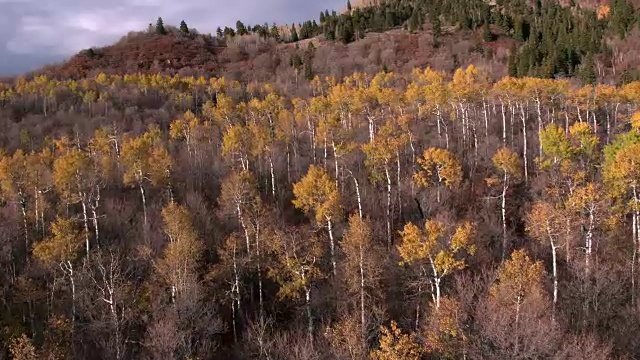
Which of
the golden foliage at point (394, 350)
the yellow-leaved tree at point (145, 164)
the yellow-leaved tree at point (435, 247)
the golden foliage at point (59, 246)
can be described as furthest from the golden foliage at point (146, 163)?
the golden foliage at point (394, 350)

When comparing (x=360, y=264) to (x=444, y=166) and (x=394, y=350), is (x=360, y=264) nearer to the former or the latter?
(x=394, y=350)

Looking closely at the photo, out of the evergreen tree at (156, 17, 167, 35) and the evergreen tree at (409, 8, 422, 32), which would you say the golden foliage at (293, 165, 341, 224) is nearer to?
the evergreen tree at (409, 8, 422, 32)

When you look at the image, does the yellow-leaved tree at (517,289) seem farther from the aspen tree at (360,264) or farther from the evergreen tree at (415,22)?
the evergreen tree at (415,22)

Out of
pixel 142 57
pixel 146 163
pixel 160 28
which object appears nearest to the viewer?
pixel 146 163

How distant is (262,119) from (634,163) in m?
47.8

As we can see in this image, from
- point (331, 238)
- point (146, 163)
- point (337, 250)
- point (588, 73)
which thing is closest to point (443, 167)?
point (337, 250)

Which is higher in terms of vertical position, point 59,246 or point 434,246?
point 59,246

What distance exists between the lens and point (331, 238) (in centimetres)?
3450

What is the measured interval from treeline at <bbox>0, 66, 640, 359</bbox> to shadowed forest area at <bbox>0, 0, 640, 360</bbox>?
7.6 inches

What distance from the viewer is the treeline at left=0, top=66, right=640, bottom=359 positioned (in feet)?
83.9

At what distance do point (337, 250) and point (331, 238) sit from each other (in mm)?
2784

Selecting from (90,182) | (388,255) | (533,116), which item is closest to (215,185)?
(90,182)

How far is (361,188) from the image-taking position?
48375 millimetres

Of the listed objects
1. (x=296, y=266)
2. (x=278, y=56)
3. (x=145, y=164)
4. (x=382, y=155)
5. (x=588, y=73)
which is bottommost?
(x=296, y=266)
